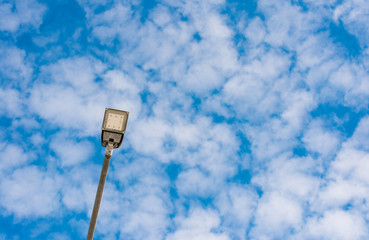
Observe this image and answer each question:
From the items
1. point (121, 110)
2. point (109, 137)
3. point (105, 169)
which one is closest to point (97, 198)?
point (105, 169)

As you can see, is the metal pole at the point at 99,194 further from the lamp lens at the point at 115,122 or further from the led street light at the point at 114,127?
the lamp lens at the point at 115,122

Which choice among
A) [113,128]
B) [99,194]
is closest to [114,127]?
[113,128]

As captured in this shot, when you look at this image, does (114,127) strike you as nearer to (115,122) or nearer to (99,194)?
(115,122)

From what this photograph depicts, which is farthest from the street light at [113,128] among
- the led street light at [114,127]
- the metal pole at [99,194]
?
the metal pole at [99,194]

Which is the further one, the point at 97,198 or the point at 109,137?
the point at 109,137

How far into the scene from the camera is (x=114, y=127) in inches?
284

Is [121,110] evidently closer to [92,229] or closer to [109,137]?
[109,137]

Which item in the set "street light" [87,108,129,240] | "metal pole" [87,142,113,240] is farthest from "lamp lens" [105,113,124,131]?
"metal pole" [87,142,113,240]

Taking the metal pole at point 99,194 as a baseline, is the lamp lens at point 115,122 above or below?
above

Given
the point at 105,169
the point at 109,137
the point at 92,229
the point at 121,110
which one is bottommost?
the point at 92,229

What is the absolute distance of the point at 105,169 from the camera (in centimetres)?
Answer: 660

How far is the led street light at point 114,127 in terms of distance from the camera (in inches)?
282

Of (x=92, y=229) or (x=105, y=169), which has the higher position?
(x=105, y=169)

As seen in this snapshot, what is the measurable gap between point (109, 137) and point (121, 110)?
0.62 metres
